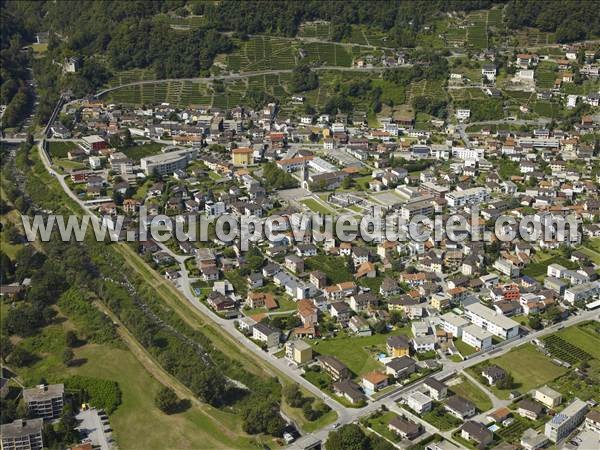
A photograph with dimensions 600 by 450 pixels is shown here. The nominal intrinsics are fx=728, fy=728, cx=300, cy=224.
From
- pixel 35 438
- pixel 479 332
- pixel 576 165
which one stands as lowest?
pixel 35 438

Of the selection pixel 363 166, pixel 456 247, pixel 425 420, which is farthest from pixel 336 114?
pixel 425 420

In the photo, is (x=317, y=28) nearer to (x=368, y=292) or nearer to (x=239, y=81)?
(x=239, y=81)

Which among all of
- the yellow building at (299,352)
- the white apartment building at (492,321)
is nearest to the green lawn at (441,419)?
the yellow building at (299,352)

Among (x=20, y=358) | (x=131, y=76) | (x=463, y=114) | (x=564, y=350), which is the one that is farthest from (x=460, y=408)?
(x=131, y=76)

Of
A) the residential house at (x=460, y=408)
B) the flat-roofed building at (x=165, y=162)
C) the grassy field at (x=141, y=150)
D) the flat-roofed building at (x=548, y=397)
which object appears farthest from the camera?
the grassy field at (x=141, y=150)

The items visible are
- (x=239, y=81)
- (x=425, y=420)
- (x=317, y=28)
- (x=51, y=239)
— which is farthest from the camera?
(x=317, y=28)

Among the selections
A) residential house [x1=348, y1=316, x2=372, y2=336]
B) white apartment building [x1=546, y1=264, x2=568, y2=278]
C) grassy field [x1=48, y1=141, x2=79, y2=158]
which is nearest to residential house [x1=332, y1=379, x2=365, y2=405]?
residential house [x1=348, y1=316, x2=372, y2=336]

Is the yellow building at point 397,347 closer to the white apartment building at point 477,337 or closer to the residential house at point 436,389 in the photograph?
the residential house at point 436,389

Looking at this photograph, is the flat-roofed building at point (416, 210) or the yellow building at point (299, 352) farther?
the flat-roofed building at point (416, 210)
